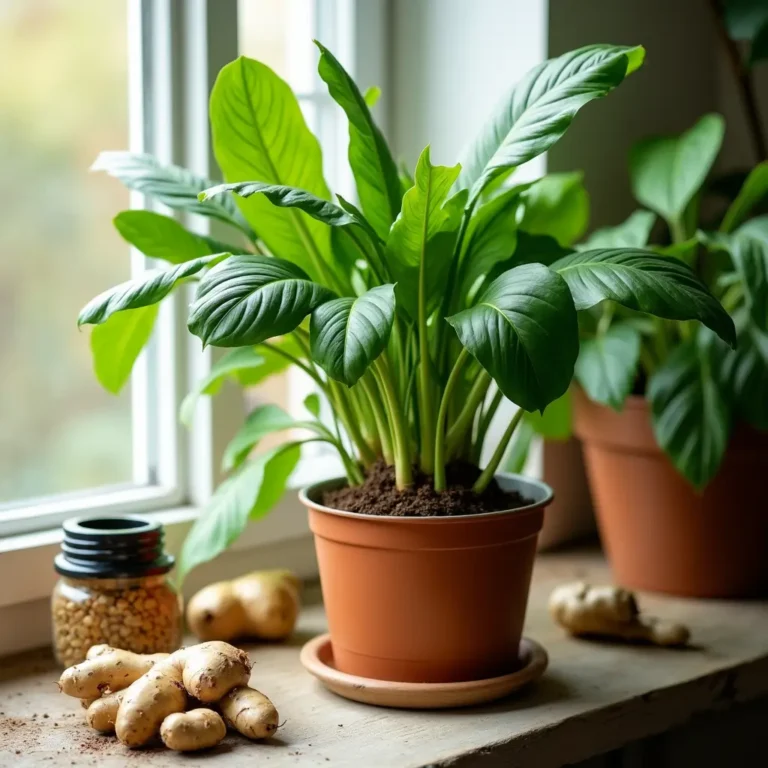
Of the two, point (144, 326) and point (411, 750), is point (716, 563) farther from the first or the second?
point (144, 326)

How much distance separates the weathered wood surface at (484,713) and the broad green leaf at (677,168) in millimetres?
549

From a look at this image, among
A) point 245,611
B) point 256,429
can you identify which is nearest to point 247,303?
Answer: point 256,429

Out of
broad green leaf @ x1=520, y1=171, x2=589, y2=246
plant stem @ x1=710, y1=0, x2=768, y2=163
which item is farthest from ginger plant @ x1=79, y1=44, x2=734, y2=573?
plant stem @ x1=710, y1=0, x2=768, y2=163

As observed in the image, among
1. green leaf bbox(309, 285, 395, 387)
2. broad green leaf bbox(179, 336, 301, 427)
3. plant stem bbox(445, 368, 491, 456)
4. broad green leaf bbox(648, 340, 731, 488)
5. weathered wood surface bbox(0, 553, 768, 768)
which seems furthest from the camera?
broad green leaf bbox(648, 340, 731, 488)

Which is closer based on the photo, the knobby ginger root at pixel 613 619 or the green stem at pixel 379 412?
the green stem at pixel 379 412

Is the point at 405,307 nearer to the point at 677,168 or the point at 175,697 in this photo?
the point at 175,697

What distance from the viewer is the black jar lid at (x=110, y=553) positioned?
1122 millimetres

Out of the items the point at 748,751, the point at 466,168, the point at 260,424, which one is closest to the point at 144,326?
the point at 260,424

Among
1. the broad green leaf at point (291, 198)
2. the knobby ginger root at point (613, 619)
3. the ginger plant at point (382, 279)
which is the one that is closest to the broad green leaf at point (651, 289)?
the ginger plant at point (382, 279)

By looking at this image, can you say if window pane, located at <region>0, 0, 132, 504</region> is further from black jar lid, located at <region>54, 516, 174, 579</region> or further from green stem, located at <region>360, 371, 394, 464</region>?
green stem, located at <region>360, 371, 394, 464</region>

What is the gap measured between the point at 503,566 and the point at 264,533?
1.60 feet

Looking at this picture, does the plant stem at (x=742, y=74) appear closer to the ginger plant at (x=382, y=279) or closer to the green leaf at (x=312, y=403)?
the ginger plant at (x=382, y=279)

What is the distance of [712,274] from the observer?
158 cm

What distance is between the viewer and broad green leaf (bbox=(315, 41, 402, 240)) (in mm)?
1043
